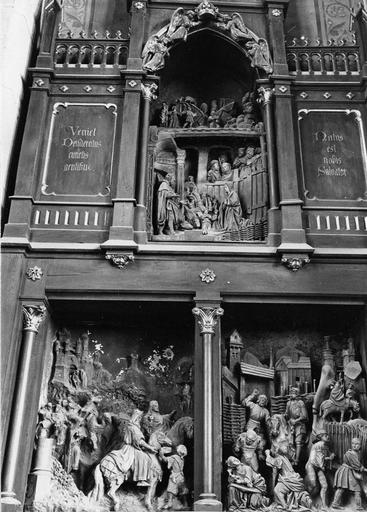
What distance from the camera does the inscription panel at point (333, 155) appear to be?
1145 cm

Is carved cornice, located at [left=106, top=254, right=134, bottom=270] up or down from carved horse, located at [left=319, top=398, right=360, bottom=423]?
up

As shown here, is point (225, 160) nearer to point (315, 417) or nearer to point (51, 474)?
point (315, 417)

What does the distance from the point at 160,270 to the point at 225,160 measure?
2.78m

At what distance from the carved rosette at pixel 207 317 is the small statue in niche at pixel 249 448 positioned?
1435 millimetres

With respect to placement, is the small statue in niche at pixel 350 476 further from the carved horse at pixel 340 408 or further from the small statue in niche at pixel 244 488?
the small statue in niche at pixel 244 488

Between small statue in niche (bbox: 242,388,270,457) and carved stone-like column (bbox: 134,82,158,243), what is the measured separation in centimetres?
269

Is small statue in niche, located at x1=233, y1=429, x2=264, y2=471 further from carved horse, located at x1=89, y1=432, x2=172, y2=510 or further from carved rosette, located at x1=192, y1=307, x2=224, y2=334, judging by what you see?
carved rosette, located at x1=192, y1=307, x2=224, y2=334

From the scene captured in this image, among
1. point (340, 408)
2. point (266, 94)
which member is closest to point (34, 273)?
point (340, 408)

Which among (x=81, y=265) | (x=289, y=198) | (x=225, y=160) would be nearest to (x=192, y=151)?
(x=225, y=160)

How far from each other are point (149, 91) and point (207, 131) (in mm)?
1131

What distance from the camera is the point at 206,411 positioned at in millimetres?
9727

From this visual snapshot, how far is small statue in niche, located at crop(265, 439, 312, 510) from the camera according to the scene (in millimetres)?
9445

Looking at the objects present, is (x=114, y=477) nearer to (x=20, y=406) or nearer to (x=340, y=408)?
(x=20, y=406)

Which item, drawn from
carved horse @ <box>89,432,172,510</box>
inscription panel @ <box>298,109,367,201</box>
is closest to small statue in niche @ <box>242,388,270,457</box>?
carved horse @ <box>89,432,172,510</box>
